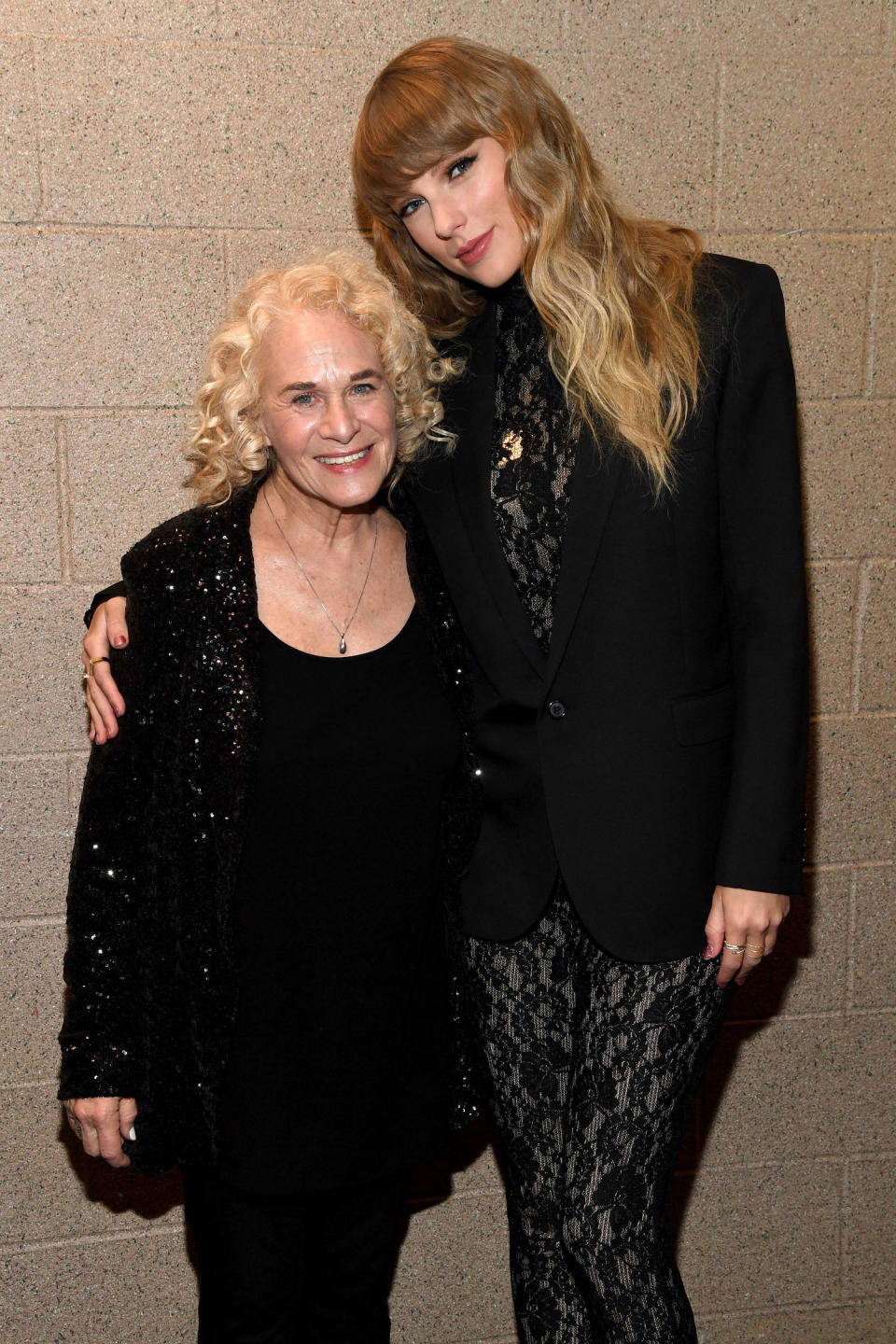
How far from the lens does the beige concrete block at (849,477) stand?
2.37m

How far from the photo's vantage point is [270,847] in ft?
5.67

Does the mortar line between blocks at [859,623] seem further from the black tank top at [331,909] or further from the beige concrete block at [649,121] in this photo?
the black tank top at [331,909]

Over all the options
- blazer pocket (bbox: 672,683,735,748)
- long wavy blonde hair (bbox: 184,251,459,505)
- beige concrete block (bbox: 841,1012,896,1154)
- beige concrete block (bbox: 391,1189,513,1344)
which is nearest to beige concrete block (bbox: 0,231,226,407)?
long wavy blonde hair (bbox: 184,251,459,505)

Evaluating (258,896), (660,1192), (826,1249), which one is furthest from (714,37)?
(826,1249)

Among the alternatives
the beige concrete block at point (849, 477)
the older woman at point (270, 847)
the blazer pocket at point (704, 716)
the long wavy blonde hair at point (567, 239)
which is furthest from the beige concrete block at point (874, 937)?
the long wavy blonde hair at point (567, 239)

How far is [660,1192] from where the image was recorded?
5.84 ft

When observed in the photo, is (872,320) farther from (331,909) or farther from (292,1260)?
(292,1260)

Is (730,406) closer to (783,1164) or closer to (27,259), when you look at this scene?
(27,259)

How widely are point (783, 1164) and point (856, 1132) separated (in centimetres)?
17

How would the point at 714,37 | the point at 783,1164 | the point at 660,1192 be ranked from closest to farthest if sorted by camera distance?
the point at 660,1192 → the point at 714,37 → the point at 783,1164

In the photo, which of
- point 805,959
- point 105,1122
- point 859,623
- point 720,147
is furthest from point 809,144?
point 105,1122

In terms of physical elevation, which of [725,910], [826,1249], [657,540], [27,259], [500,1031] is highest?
[27,259]

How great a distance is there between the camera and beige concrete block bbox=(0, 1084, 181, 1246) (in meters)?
2.31

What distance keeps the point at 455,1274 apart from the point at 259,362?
1820mm
